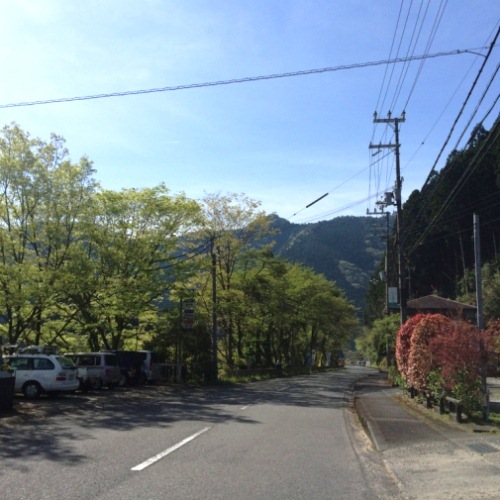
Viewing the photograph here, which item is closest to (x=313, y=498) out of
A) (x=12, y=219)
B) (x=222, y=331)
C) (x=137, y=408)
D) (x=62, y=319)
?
(x=137, y=408)

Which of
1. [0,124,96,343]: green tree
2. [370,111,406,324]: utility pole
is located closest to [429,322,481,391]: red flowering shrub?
[370,111,406,324]: utility pole

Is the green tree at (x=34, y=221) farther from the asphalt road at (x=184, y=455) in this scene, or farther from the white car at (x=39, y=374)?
the asphalt road at (x=184, y=455)

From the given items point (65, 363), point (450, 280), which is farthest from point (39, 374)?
point (450, 280)

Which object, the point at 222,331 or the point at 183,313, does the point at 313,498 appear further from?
the point at 222,331

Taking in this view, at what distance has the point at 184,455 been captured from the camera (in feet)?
31.1

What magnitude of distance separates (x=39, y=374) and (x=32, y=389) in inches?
25.1

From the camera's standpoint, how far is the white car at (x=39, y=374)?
2070cm

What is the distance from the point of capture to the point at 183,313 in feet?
107

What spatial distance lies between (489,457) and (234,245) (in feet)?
113

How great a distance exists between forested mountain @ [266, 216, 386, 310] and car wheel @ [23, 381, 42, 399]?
90918 mm

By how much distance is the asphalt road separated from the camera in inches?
281

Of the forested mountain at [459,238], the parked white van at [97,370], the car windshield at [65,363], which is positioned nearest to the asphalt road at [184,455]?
the car windshield at [65,363]

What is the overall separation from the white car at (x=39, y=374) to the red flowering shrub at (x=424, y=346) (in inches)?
495

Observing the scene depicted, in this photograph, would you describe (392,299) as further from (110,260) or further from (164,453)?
(164,453)
